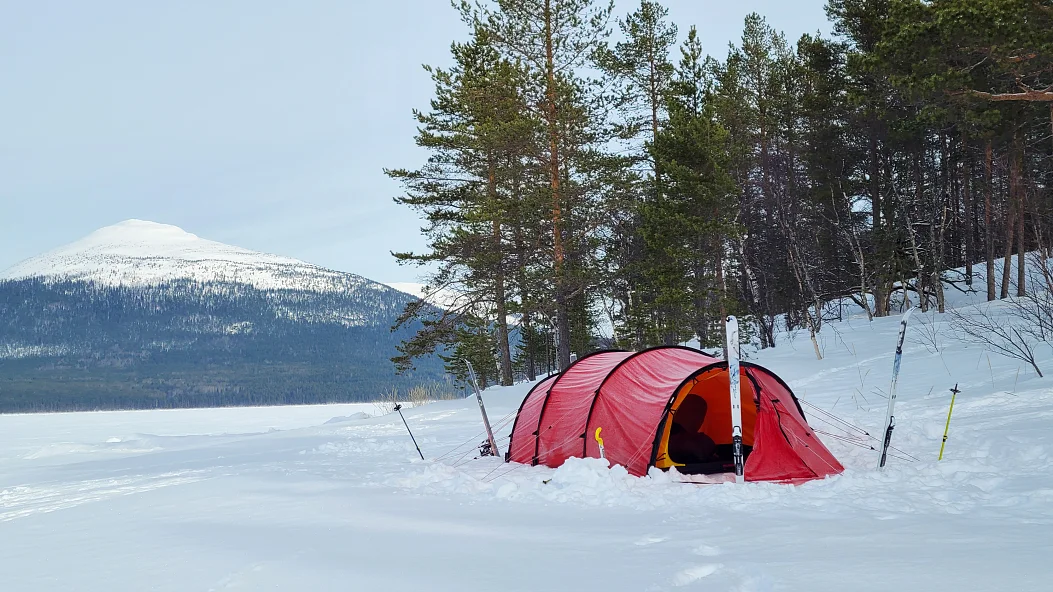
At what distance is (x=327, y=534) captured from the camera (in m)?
5.51

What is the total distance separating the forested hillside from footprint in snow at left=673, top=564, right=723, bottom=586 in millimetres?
101261

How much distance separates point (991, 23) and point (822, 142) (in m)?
12.2

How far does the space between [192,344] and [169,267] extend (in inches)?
1152

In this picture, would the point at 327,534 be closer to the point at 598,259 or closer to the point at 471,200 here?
the point at 598,259

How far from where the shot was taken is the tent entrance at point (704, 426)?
26.9 ft

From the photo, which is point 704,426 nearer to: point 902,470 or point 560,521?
point 902,470

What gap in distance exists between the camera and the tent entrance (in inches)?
323

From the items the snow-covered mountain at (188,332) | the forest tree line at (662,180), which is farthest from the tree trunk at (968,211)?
the snow-covered mountain at (188,332)

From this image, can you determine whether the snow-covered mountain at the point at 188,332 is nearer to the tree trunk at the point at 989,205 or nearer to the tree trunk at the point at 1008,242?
the tree trunk at the point at 989,205

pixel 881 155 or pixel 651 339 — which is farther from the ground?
pixel 881 155

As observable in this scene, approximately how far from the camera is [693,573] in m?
4.01

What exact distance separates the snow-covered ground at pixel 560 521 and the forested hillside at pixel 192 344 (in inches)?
3769

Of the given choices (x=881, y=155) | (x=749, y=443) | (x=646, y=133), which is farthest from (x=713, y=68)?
(x=749, y=443)

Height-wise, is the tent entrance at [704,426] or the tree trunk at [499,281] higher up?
the tree trunk at [499,281]
